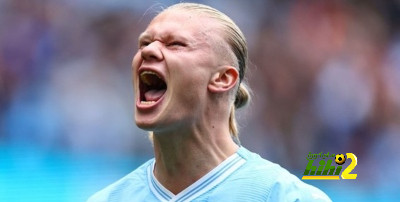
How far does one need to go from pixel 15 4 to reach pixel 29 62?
0.34 metres

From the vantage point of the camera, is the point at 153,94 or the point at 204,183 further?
the point at 153,94

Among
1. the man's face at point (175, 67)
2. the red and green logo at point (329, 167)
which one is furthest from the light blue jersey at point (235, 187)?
the red and green logo at point (329, 167)

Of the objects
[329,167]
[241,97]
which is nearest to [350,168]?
[329,167]

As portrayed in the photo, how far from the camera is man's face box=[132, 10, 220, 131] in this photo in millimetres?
2070

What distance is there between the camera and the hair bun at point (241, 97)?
235 centimetres

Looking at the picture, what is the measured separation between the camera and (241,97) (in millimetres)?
2369

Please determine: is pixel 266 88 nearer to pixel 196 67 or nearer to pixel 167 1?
pixel 167 1

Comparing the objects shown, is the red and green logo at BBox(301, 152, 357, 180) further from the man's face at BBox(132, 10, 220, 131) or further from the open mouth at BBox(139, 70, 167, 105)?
the man's face at BBox(132, 10, 220, 131)

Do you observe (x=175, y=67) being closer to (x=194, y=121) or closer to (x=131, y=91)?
(x=194, y=121)

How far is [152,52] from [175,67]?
79mm

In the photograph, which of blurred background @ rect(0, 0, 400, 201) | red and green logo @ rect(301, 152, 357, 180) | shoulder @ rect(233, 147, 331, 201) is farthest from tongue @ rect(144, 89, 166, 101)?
red and green logo @ rect(301, 152, 357, 180)

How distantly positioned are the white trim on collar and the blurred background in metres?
1.55

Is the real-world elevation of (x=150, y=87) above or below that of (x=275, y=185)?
above

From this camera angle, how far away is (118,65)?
426 centimetres
